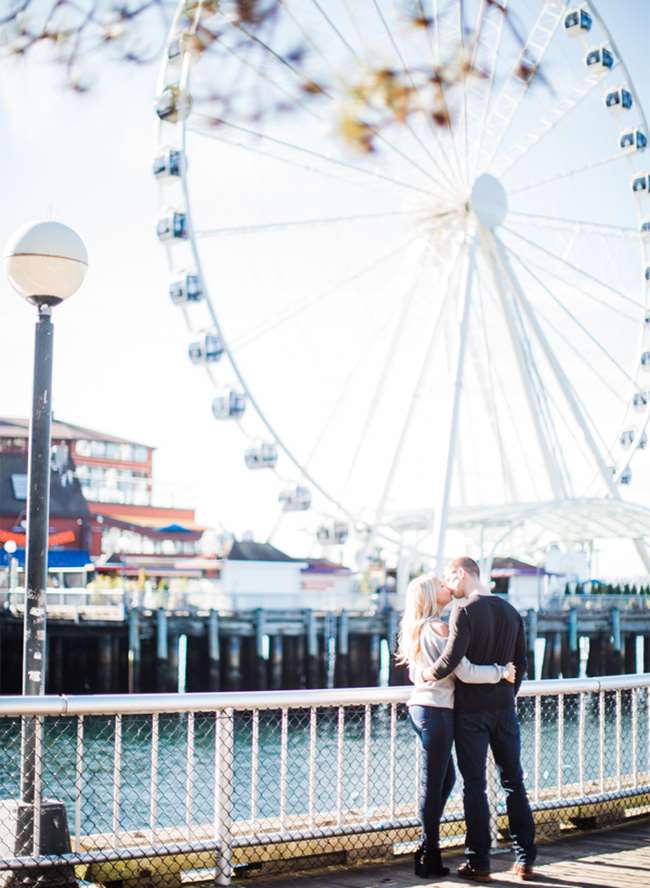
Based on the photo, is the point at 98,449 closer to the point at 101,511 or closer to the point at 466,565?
the point at 101,511

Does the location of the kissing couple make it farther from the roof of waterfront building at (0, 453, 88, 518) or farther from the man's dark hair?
the roof of waterfront building at (0, 453, 88, 518)

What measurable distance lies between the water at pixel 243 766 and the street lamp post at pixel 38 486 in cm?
40

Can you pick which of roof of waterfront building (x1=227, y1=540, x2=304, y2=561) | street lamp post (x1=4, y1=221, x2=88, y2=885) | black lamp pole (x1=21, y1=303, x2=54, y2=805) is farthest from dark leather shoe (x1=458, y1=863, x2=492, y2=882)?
roof of waterfront building (x1=227, y1=540, x2=304, y2=561)

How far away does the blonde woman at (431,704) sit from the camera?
688 cm

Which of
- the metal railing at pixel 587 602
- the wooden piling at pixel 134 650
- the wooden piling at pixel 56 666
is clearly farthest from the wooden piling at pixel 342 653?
the metal railing at pixel 587 602

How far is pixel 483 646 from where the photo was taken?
22.4 feet

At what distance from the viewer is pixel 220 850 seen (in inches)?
264

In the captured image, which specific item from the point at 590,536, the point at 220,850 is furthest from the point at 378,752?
the point at 590,536

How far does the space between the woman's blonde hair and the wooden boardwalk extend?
45.2 inches

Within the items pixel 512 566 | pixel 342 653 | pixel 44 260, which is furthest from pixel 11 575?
pixel 44 260

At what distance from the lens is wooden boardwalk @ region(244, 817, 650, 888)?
680cm

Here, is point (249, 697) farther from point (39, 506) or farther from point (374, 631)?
point (374, 631)

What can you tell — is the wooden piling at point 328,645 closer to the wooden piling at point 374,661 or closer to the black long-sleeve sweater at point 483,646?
the wooden piling at point 374,661

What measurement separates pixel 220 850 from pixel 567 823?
2842mm
